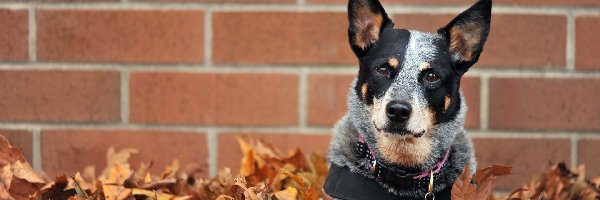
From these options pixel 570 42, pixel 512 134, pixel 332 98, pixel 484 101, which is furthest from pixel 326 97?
pixel 570 42

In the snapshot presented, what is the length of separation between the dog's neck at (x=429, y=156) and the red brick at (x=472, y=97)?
0.56m

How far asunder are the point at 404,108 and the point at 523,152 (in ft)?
3.47

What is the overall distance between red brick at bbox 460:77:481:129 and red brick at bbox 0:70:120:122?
1.28 m

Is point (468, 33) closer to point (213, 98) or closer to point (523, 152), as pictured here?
point (523, 152)

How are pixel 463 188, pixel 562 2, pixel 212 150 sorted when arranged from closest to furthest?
pixel 463 188
pixel 562 2
pixel 212 150

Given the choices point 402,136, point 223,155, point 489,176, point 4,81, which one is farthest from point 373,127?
point 4,81

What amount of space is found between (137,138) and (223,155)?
12.9 inches

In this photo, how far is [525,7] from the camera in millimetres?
2691

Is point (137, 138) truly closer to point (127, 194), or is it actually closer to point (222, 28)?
point (222, 28)

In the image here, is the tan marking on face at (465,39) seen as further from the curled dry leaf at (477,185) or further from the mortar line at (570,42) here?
the mortar line at (570,42)

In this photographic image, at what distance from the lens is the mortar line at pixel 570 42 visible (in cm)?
267

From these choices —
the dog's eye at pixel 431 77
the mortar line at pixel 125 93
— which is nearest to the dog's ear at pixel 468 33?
the dog's eye at pixel 431 77

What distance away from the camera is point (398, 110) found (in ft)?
6.14

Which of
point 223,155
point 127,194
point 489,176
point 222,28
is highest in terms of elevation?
point 222,28
